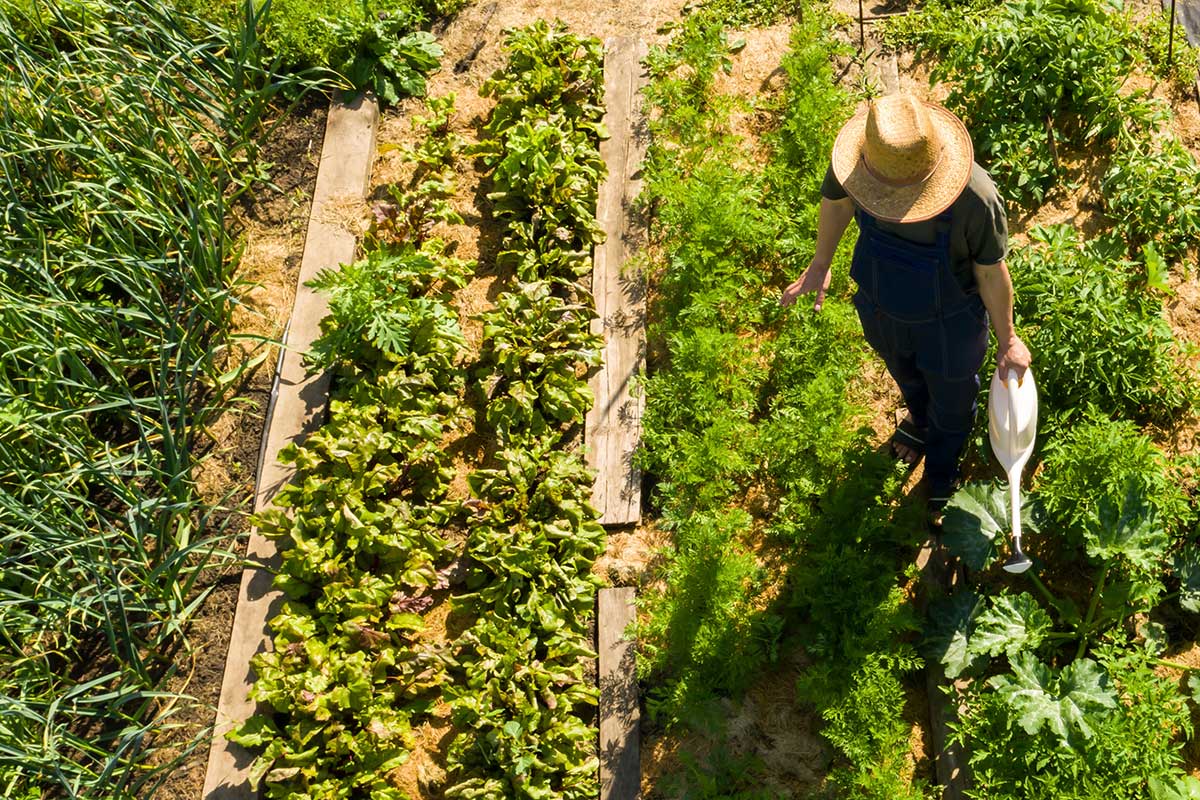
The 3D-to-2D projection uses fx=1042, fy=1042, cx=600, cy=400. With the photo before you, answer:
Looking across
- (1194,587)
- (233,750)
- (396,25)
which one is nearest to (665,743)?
(233,750)

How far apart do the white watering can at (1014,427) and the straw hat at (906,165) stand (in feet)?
2.79

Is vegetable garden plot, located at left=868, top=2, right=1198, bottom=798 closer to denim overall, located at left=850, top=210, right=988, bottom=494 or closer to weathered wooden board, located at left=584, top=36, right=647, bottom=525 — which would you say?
denim overall, located at left=850, top=210, right=988, bottom=494

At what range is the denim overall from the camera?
3.66 m

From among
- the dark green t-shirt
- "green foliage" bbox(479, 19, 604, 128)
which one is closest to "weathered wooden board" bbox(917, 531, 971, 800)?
the dark green t-shirt

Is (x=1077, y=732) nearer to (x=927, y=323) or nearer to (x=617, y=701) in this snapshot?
(x=927, y=323)

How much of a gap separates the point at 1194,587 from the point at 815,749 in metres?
1.66

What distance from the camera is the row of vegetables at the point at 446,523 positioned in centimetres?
436

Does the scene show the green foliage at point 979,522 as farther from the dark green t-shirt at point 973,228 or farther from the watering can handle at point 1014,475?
the dark green t-shirt at point 973,228

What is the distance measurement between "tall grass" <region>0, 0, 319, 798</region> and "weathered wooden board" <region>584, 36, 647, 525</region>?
6.02ft

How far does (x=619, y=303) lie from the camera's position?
17.9 feet

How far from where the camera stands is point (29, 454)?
451 centimetres

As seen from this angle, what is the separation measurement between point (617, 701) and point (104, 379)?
3110 millimetres

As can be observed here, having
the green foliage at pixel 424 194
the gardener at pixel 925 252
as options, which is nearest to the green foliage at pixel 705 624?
the gardener at pixel 925 252

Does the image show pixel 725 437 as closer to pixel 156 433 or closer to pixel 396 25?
pixel 156 433
